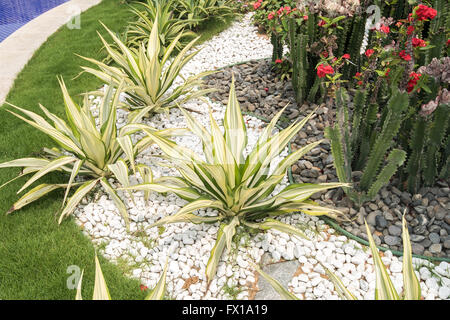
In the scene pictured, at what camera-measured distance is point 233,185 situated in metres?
2.01

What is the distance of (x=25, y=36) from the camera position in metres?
5.15

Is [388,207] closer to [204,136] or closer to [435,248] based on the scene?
→ [435,248]

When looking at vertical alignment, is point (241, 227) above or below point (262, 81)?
below

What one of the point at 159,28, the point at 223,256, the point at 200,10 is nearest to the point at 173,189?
the point at 223,256

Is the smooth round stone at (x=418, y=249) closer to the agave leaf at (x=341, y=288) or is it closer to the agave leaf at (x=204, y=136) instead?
the agave leaf at (x=341, y=288)

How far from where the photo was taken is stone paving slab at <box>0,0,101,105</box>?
418 centimetres

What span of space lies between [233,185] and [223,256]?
0.42 meters

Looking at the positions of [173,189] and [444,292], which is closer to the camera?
[444,292]

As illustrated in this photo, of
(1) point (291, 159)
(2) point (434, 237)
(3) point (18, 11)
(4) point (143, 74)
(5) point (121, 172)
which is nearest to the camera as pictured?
(2) point (434, 237)

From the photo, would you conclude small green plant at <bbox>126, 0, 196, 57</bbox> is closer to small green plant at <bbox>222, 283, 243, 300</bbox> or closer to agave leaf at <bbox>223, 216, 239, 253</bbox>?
agave leaf at <bbox>223, 216, 239, 253</bbox>
